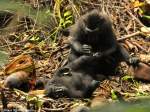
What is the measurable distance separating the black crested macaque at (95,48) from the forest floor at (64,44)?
24 centimetres

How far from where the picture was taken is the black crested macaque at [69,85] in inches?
298

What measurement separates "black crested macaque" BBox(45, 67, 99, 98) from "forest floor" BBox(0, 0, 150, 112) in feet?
0.34

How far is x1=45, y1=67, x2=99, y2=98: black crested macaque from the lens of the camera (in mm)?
7580

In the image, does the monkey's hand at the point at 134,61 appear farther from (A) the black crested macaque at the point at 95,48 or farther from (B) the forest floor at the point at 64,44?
(B) the forest floor at the point at 64,44

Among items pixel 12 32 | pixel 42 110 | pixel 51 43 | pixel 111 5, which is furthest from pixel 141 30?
pixel 42 110

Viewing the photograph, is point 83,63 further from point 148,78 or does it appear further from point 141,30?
point 141,30

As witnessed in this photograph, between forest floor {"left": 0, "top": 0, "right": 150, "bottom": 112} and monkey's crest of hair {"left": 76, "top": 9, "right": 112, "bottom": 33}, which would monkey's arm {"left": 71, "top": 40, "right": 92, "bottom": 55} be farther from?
forest floor {"left": 0, "top": 0, "right": 150, "bottom": 112}

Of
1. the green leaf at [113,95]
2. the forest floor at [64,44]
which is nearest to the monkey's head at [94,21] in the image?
the forest floor at [64,44]

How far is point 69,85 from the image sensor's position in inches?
305

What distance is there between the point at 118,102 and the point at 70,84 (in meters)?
0.74

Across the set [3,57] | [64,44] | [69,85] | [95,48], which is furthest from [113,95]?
[3,57]

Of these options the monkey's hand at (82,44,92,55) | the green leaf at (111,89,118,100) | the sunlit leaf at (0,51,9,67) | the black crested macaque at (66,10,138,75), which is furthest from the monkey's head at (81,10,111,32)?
the sunlit leaf at (0,51,9,67)

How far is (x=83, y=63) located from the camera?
804 centimetres

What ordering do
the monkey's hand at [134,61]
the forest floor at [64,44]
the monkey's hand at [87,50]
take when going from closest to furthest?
the forest floor at [64,44], the monkey's hand at [87,50], the monkey's hand at [134,61]
